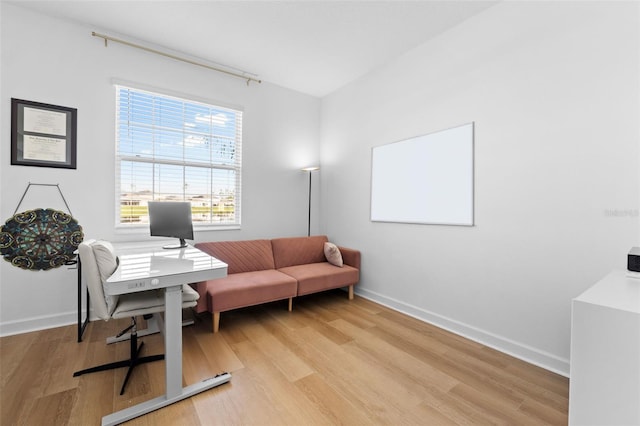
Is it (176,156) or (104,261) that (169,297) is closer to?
(104,261)

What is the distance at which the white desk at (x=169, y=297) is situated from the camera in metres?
1.49

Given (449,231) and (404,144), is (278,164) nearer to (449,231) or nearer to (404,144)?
(404,144)

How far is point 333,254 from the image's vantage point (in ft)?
12.2

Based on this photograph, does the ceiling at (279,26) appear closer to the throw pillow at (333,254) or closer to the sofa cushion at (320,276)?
the throw pillow at (333,254)

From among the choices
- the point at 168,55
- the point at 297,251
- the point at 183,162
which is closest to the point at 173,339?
the point at 297,251

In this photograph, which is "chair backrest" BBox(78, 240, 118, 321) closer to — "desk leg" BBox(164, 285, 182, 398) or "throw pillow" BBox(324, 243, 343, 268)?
"desk leg" BBox(164, 285, 182, 398)

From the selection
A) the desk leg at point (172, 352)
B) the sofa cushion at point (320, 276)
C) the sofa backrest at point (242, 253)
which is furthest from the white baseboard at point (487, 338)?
the desk leg at point (172, 352)

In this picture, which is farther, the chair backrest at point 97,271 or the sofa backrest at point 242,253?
the sofa backrest at point 242,253

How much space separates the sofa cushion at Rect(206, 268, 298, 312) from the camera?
262cm

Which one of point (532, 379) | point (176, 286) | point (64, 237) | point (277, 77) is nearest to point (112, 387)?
point (176, 286)

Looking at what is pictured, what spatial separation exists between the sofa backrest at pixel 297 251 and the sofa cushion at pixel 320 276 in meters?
0.11

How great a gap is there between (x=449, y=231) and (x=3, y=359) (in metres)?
3.90

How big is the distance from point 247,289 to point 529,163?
9.08ft

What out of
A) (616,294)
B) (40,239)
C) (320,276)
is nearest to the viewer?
(616,294)
